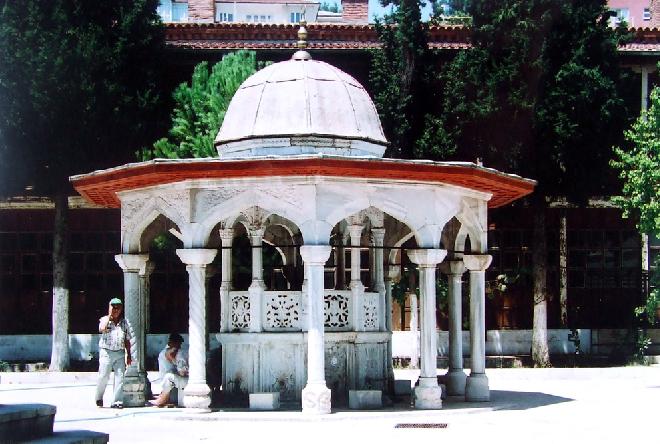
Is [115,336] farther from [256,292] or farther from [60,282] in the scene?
[60,282]

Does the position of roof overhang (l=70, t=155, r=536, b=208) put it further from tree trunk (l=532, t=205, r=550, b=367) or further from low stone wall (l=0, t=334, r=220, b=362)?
low stone wall (l=0, t=334, r=220, b=362)

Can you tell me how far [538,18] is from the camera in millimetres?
27844

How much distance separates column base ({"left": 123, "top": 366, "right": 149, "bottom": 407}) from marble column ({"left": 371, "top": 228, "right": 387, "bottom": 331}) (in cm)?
358

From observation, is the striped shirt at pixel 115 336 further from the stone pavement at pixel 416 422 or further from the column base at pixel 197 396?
the column base at pixel 197 396

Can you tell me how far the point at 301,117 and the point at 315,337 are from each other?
3.27 m

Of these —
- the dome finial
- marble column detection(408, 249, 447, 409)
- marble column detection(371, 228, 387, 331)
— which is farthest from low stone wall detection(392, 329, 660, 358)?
marble column detection(408, 249, 447, 409)

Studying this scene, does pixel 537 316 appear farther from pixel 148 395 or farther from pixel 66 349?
pixel 148 395

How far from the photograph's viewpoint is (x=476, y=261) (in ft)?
57.6

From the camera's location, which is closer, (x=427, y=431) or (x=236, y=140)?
(x=427, y=431)

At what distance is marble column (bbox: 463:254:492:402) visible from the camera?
1753 cm

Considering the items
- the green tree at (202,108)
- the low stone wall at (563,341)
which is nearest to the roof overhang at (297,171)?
the green tree at (202,108)

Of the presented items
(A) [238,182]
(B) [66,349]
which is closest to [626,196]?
(B) [66,349]

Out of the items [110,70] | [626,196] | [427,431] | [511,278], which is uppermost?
[110,70]

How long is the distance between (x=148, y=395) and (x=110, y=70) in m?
11.4
